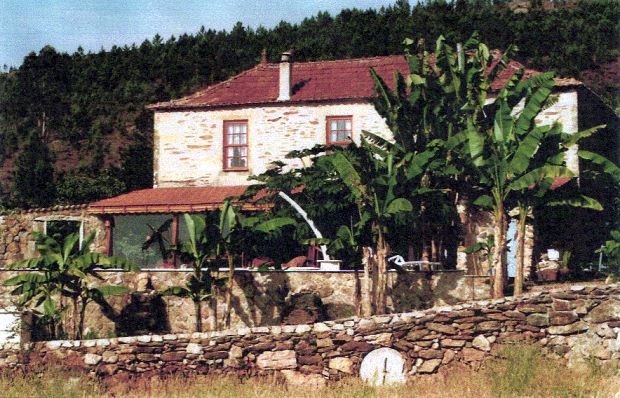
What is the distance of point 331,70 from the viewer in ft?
101

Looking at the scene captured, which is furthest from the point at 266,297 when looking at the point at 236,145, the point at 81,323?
the point at 236,145

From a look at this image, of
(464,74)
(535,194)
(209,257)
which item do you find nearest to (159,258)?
(209,257)

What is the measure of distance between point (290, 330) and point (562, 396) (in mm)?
4859

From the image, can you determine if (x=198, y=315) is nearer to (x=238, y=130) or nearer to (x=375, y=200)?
(x=375, y=200)

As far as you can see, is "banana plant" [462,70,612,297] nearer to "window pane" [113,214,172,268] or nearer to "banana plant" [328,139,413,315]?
"banana plant" [328,139,413,315]

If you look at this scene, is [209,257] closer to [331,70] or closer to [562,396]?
[562,396]

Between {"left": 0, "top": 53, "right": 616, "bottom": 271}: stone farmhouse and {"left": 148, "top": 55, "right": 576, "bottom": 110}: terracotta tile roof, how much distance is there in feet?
0.11

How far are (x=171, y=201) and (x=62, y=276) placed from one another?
25.0ft

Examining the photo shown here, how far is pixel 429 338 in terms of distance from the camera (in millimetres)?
16656

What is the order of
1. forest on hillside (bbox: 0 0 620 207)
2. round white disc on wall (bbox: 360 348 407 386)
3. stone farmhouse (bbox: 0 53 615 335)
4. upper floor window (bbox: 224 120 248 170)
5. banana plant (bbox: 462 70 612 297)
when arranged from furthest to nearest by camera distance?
1. forest on hillside (bbox: 0 0 620 207)
2. upper floor window (bbox: 224 120 248 170)
3. stone farmhouse (bbox: 0 53 615 335)
4. banana plant (bbox: 462 70 612 297)
5. round white disc on wall (bbox: 360 348 407 386)

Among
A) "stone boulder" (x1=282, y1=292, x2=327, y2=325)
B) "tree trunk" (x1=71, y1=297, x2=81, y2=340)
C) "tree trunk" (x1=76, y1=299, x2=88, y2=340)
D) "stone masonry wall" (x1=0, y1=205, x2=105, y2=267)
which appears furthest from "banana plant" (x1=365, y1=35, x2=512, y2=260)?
"stone masonry wall" (x1=0, y1=205, x2=105, y2=267)

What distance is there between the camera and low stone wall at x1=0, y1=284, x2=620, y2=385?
54.3 feet

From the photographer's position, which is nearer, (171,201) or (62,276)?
(62,276)

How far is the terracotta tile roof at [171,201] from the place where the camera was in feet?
87.2
